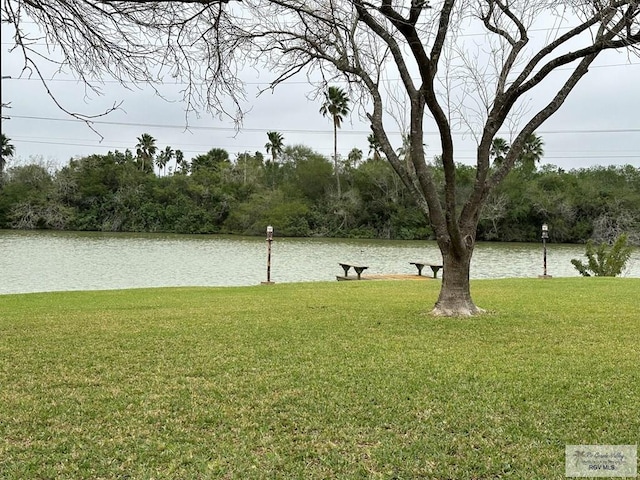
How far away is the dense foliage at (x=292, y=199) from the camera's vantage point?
50.3m

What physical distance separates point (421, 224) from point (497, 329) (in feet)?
164

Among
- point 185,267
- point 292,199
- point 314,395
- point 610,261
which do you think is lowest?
point 185,267

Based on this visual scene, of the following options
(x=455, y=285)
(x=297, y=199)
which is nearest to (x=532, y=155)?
(x=297, y=199)

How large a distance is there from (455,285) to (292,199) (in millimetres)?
52983

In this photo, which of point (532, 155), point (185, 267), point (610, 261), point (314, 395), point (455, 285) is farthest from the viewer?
point (532, 155)

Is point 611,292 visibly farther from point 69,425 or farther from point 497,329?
point 69,425

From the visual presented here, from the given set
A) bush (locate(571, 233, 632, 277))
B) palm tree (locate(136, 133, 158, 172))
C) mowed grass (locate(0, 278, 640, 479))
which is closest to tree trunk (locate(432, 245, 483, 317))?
mowed grass (locate(0, 278, 640, 479))

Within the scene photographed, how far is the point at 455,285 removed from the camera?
7930mm

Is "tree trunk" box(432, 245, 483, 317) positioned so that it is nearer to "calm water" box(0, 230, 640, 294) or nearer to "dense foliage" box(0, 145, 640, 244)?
"calm water" box(0, 230, 640, 294)

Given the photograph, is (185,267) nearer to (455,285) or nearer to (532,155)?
(455,285)

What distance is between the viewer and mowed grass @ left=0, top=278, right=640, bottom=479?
10.4 feet

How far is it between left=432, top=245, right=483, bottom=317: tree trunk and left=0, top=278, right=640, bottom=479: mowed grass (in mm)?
365

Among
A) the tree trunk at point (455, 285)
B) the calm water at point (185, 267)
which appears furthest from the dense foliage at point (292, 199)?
the tree trunk at point (455, 285)

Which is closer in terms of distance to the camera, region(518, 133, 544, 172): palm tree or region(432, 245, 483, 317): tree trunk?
region(432, 245, 483, 317): tree trunk
